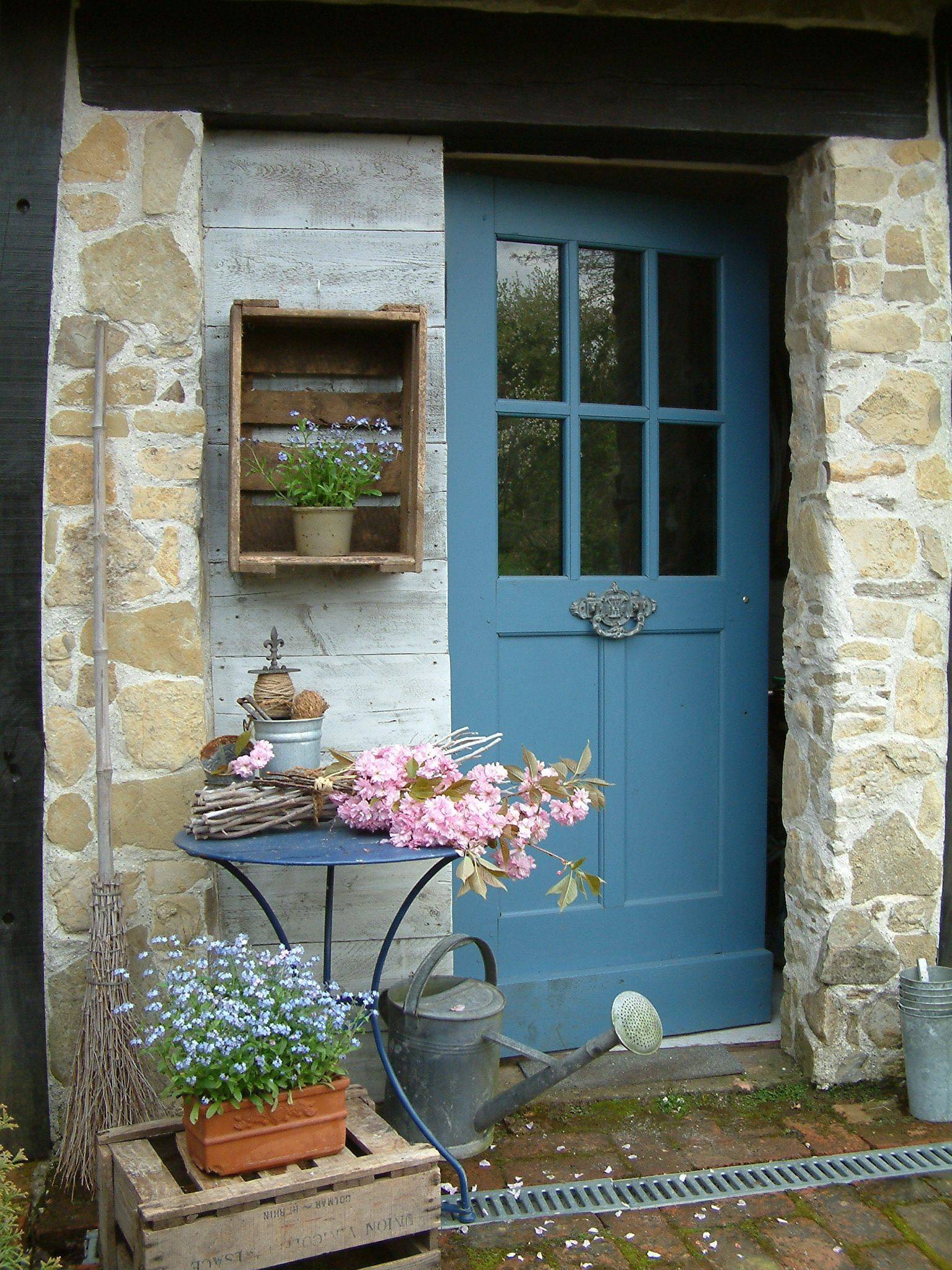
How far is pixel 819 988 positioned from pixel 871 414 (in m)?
1.59

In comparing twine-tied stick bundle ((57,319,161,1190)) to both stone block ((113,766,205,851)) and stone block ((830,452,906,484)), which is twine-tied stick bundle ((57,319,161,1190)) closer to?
stone block ((113,766,205,851))

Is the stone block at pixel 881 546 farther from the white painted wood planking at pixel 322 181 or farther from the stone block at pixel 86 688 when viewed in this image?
the stone block at pixel 86 688

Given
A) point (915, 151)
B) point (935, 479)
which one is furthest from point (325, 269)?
point (935, 479)

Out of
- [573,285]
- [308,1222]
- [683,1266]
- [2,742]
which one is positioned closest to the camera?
[308,1222]

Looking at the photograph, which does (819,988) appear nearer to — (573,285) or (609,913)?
(609,913)

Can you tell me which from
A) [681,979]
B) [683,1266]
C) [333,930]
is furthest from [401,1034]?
[681,979]

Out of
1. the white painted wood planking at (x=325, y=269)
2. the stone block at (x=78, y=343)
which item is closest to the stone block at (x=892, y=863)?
the white painted wood planking at (x=325, y=269)

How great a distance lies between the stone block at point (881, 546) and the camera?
3.08 metres

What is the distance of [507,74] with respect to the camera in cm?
293

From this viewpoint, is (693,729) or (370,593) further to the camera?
(693,729)

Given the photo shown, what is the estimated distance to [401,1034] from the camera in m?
2.72

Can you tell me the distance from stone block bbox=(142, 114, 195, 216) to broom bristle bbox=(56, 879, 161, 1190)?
177 cm

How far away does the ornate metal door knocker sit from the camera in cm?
329

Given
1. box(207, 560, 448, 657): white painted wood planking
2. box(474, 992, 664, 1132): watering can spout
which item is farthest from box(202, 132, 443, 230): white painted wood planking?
box(474, 992, 664, 1132): watering can spout
